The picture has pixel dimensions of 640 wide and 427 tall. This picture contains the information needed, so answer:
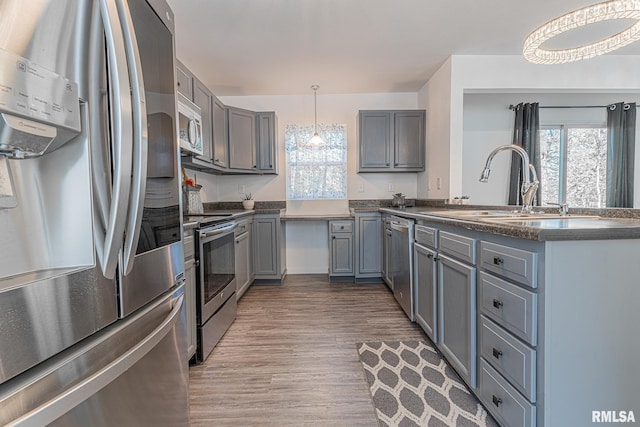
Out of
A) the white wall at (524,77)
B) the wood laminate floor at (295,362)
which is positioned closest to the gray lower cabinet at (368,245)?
the wood laminate floor at (295,362)

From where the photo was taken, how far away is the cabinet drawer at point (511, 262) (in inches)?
41.8

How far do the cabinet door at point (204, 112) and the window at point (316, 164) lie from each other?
1336mm

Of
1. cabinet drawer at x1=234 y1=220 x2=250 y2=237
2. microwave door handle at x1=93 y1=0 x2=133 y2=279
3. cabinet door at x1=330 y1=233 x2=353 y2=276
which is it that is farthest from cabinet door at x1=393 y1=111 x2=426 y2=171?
microwave door handle at x1=93 y1=0 x2=133 y2=279

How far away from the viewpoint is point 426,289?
6.76 feet

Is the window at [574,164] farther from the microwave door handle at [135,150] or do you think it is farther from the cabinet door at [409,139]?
the microwave door handle at [135,150]

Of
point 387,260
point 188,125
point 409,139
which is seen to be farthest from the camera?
point 409,139

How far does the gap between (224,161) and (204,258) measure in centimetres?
161

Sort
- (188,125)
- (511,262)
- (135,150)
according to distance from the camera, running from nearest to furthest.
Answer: (135,150) → (511,262) → (188,125)

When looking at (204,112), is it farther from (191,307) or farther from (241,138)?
(191,307)

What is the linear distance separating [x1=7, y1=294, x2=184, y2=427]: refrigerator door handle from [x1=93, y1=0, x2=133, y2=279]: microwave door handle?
0.20 metres

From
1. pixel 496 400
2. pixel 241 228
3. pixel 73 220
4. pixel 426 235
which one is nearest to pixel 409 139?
pixel 426 235

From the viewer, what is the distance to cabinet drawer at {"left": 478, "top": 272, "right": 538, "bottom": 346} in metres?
1.07

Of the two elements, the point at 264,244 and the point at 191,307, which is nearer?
the point at 191,307

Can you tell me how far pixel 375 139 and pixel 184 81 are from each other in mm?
2323
